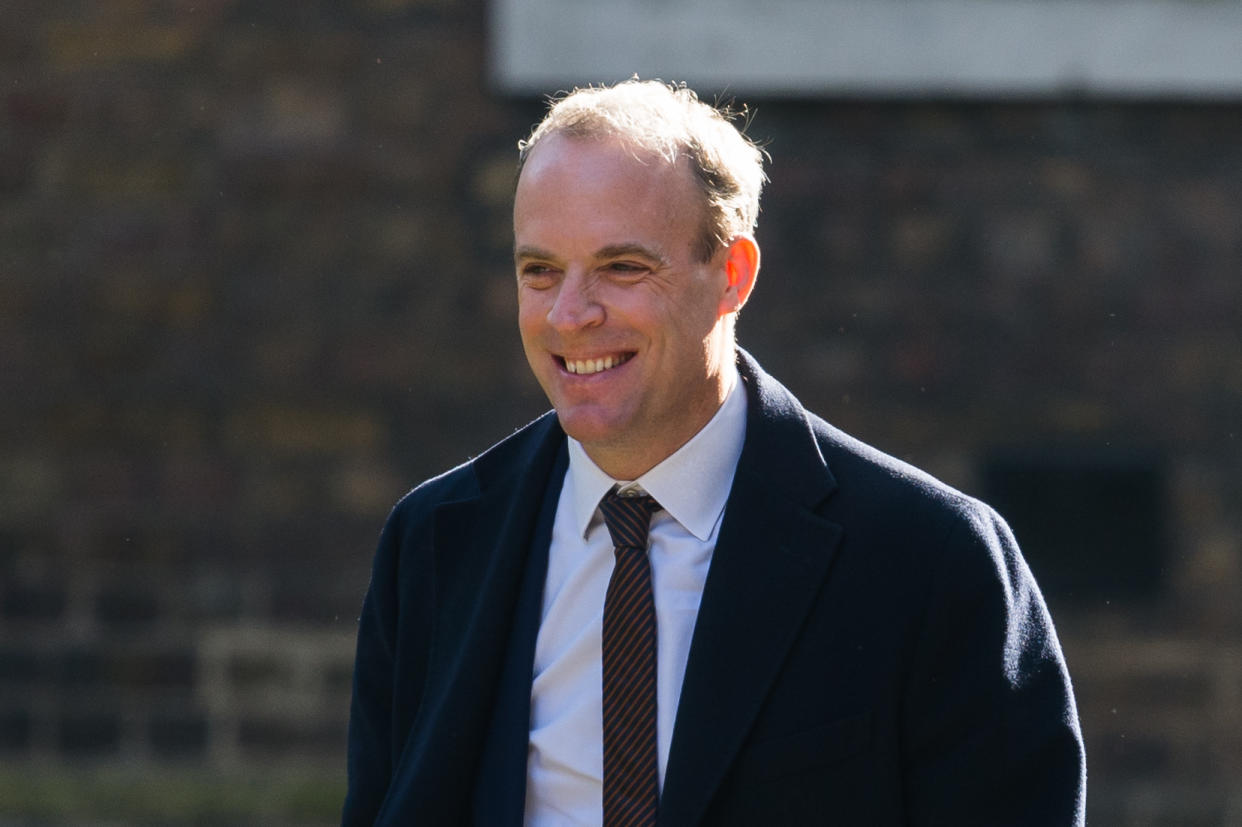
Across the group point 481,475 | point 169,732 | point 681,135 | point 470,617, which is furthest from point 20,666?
point 681,135

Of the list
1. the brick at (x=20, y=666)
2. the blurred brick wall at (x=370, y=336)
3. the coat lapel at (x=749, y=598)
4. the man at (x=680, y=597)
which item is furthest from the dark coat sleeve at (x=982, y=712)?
the brick at (x=20, y=666)

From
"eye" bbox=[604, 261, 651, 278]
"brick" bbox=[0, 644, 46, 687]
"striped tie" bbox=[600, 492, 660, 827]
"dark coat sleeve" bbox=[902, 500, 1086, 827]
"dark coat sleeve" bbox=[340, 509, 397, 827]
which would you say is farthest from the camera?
"brick" bbox=[0, 644, 46, 687]

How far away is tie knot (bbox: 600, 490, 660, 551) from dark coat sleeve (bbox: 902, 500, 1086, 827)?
0.47 metres

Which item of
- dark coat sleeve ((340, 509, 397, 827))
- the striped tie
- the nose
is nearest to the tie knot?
the striped tie

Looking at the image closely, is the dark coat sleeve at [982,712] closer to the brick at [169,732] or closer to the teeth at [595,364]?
the teeth at [595,364]

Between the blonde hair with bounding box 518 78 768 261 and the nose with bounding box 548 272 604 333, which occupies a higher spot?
the blonde hair with bounding box 518 78 768 261

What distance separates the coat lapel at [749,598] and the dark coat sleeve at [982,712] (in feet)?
0.60

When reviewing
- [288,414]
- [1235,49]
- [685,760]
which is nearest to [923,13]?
[1235,49]

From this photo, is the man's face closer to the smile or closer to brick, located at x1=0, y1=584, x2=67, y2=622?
the smile

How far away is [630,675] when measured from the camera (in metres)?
2.38

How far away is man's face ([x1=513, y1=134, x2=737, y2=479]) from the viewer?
2.37 meters

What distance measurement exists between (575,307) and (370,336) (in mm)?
3295

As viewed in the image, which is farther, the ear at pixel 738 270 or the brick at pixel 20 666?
the brick at pixel 20 666

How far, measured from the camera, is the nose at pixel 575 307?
2.39 metres
